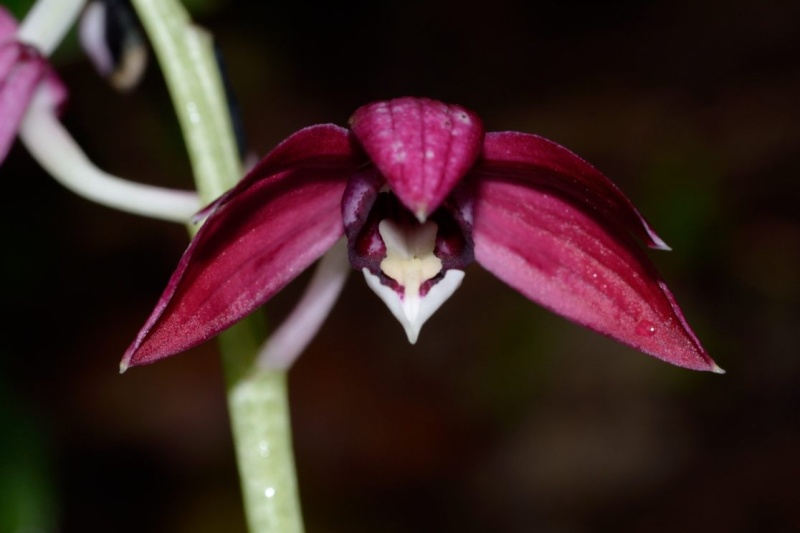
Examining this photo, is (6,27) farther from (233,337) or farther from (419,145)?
(419,145)

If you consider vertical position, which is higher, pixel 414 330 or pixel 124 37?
pixel 124 37

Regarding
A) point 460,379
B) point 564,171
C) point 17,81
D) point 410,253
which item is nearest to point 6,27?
point 17,81

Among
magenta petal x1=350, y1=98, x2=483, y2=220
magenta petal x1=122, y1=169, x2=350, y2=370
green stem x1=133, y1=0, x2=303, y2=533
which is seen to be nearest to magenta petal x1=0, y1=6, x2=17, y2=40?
green stem x1=133, y1=0, x2=303, y2=533

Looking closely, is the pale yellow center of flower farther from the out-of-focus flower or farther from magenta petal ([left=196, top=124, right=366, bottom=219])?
the out-of-focus flower

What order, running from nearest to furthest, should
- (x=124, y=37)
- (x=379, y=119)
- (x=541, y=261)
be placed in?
(x=379, y=119) → (x=541, y=261) → (x=124, y=37)

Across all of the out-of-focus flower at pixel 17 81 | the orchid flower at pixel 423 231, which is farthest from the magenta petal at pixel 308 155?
the out-of-focus flower at pixel 17 81

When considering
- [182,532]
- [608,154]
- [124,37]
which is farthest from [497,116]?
[124,37]

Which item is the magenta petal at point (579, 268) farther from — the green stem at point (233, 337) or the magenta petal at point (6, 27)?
the magenta petal at point (6, 27)

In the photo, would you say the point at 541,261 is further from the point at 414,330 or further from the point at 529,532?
the point at 529,532
